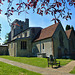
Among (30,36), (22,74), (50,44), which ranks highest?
(30,36)

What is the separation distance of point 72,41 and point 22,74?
26.2 m

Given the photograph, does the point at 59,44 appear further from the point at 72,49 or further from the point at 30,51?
the point at 30,51

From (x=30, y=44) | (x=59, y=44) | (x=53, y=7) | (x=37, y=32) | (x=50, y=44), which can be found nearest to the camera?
(x=53, y=7)

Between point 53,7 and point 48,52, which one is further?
point 48,52

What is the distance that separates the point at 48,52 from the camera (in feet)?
81.7

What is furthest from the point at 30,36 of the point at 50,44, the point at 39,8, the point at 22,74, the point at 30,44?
the point at 39,8

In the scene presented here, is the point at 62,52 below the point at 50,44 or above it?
below

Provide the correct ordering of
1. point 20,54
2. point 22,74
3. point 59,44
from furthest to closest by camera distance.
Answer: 1. point 20,54
2. point 59,44
3. point 22,74

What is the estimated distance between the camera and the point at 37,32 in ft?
108

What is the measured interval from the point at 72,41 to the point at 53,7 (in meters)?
29.8

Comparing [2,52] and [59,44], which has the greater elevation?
[59,44]

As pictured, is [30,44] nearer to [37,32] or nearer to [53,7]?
[37,32]

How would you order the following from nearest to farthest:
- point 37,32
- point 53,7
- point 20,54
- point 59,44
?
point 53,7 < point 59,44 < point 20,54 < point 37,32

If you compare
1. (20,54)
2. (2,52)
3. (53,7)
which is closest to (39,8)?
(53,7)
